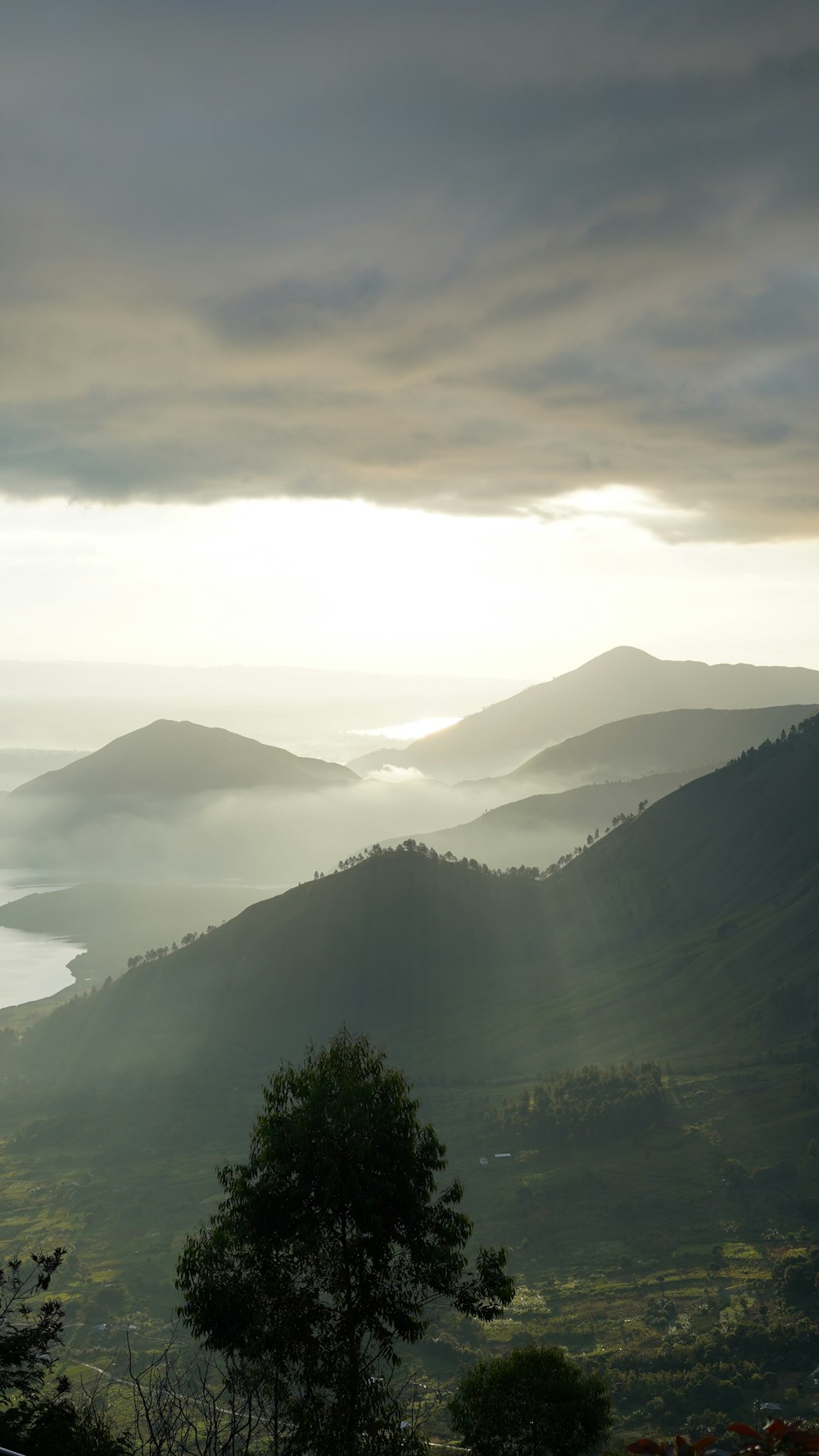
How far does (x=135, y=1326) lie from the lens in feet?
480

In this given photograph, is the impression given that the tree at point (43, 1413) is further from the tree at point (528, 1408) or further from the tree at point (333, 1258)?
the tree at point (528, 1408)

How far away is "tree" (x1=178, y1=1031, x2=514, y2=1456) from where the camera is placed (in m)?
28.2

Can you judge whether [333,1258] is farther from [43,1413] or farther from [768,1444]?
[768,1444]

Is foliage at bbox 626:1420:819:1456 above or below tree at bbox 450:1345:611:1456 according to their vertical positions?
above

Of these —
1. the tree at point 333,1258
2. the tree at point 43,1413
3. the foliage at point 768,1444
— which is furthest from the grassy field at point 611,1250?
the foliage at point 768,1444

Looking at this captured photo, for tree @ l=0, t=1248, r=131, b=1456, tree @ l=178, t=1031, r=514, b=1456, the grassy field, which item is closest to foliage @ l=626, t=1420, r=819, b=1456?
tree @ l=178, t=1031, r=514, b=1456

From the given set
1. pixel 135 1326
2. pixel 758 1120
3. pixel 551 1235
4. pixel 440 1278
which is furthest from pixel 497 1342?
pixel 440 1278

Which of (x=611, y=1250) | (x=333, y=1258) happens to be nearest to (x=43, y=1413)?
(x=333, y=1258)

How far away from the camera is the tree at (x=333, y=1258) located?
28219 millimetres

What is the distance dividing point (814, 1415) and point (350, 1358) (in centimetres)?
9886

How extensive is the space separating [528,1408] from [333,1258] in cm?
1222

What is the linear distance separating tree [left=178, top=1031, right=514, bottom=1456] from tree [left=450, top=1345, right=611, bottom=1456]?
6238mm

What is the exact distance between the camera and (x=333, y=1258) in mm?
29125

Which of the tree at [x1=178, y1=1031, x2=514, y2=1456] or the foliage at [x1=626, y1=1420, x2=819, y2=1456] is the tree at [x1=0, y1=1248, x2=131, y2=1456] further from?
the foliage at [x1=626, y1=1420, x2=819, y2=1456]
